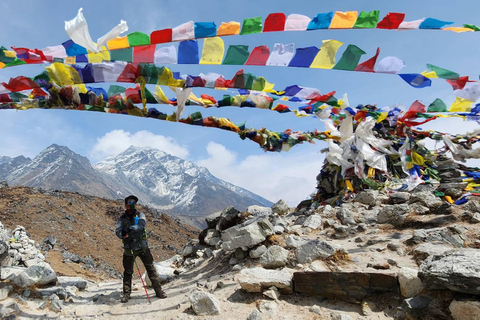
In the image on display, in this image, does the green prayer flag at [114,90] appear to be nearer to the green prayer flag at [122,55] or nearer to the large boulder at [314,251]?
the green prayer flag at [122,55]

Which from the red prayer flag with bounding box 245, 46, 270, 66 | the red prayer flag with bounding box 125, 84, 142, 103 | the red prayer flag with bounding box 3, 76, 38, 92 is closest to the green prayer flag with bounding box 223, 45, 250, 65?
the red prayer flag with bounding box 245, 46, 270, 66

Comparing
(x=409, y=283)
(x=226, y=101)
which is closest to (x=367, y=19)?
(x=226, y=101)

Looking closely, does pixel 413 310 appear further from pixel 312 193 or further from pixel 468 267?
pixel 312 193

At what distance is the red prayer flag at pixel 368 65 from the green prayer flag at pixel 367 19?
1.72ft

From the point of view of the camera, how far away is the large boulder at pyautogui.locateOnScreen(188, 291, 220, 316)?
4105mm

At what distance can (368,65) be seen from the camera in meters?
5.34

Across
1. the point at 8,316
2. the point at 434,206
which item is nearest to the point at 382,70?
the point at 434,206

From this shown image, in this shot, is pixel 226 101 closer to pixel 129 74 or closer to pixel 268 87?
pixel 268 87

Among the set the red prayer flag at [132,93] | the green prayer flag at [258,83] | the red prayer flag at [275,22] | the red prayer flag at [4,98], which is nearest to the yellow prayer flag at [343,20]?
the red prayer flag at [275,22]

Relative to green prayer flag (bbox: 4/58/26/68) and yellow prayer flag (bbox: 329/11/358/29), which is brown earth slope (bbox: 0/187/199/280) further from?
yellow prayer flag (bbox: 329/11/358/29)

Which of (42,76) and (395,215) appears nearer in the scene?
(42,76)

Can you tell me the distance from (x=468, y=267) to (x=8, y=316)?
617cm

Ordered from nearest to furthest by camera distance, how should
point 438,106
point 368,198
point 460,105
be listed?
1. point 460,105
2. point 438,106
3. point 368,198

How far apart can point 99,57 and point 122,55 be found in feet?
1.24
